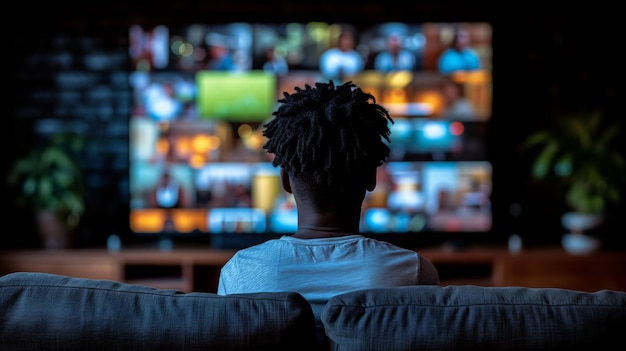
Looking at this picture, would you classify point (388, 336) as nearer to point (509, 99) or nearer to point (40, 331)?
point (40, 331)

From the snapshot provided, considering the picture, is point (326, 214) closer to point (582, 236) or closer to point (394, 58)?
point (394, 58)

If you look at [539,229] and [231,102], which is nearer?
[231,102]

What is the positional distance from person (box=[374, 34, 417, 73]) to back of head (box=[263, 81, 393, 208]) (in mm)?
2447

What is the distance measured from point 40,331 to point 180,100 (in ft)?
9.89

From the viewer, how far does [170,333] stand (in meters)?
1.26

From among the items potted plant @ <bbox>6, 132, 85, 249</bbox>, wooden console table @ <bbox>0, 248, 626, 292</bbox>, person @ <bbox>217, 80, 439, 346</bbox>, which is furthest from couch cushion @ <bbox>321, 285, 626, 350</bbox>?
potted plant @ <bbox>6, 132, 85, 249</bbox>

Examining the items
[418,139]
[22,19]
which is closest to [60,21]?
[22,19]

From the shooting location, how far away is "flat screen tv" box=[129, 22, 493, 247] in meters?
4.18

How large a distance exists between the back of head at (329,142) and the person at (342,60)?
7.94 feet

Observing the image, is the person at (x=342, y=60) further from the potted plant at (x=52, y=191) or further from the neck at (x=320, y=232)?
the neck at (x=320, y=232)

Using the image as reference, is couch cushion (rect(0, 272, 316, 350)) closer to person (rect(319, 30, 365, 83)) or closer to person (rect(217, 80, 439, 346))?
person (rect(217, 80, 439, 346))

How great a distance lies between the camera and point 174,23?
439cm

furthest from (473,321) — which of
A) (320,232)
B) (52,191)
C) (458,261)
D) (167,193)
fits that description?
(52,191)

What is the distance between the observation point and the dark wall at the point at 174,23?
4.42 meters
